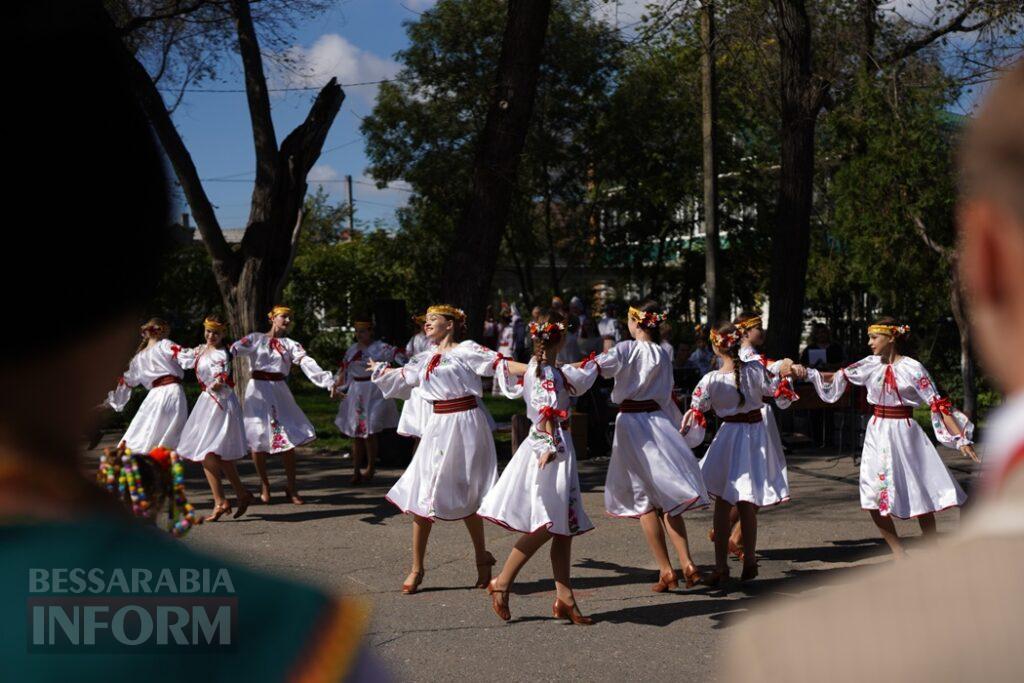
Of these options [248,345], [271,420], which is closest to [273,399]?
[271,420]

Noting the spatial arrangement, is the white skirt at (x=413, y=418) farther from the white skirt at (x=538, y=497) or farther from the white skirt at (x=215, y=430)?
the white skirt at (x=538, y=497)

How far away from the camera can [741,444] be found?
8.71m

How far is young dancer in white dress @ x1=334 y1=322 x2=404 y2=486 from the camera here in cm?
1354

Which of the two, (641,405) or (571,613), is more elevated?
(641,405)

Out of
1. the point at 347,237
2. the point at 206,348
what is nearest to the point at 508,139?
the point at 206,348

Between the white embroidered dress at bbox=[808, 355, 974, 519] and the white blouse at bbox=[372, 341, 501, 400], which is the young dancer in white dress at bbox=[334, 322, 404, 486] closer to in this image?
the white blouse at bbox=[372, 341, 501, 400]

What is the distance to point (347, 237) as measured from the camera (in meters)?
54.4

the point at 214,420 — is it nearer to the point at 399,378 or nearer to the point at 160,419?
the point at 160,419

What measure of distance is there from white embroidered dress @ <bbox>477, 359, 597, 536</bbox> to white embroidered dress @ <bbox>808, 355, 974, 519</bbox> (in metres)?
2.57

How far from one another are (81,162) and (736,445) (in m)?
7.96

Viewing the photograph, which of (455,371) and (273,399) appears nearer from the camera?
(455,371)

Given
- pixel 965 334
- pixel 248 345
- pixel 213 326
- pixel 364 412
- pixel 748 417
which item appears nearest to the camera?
pixel 748 417

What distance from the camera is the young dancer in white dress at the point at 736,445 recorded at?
844 centimetres

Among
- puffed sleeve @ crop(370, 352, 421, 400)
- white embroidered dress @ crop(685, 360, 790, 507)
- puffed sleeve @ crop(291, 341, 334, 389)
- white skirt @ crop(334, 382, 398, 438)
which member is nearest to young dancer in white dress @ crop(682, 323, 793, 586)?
white embroidered dress @ crop(685, 360, 790, 507)
